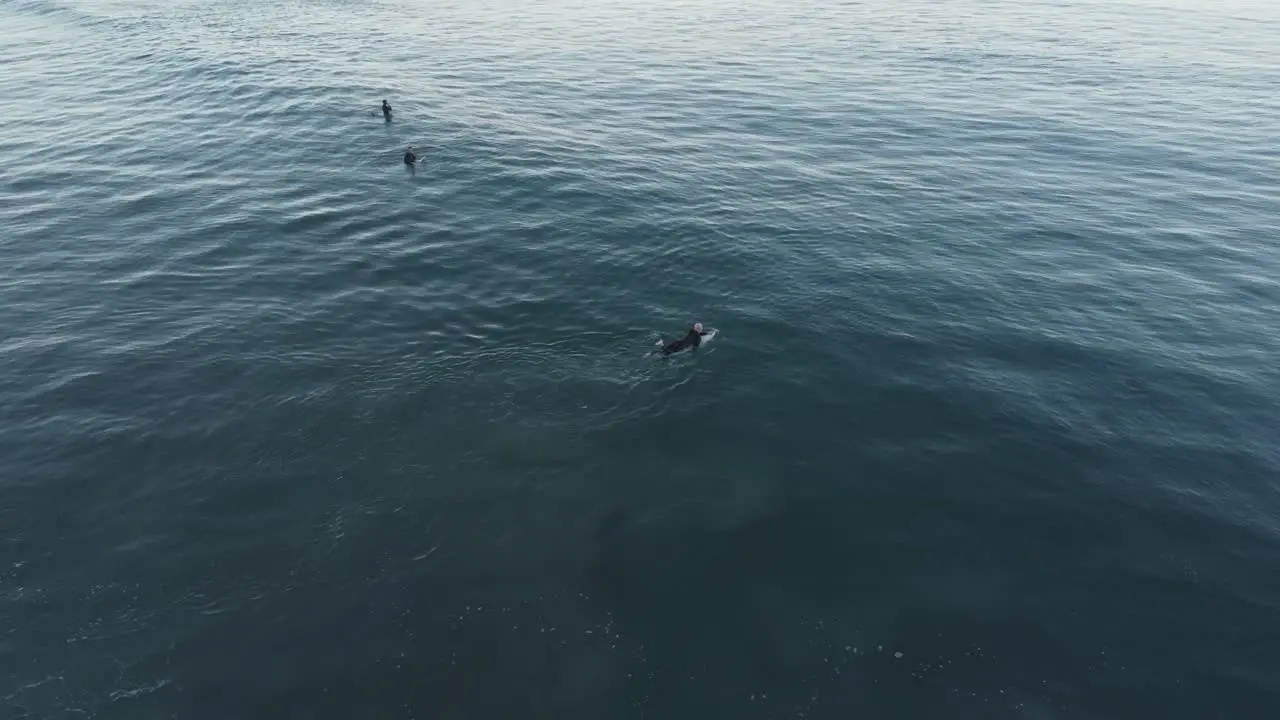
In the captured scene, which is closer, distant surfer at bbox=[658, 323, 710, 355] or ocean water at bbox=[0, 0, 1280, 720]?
ocean water at bbox=[0, 0, 1280, 720]

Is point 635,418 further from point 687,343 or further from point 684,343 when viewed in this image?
point 687,343

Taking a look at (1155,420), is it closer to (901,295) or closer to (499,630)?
(901,295)

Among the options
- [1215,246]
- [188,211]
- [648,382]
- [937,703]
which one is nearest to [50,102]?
[188,211]

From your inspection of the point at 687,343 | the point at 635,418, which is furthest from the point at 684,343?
the point at 635,418

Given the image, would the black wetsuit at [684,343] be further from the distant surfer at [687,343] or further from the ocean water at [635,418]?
the ocean water at [635,418]

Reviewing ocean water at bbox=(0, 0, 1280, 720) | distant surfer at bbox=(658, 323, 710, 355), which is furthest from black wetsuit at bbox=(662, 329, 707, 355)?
ocean water at bbox=(0, 0, 1280, 720)

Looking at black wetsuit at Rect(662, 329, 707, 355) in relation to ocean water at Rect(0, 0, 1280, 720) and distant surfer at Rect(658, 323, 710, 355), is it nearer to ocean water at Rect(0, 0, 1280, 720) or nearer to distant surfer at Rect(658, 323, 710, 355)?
distant surfer at Rect(658, 323, 710, 355)

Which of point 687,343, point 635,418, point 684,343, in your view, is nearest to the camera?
point 635,418
